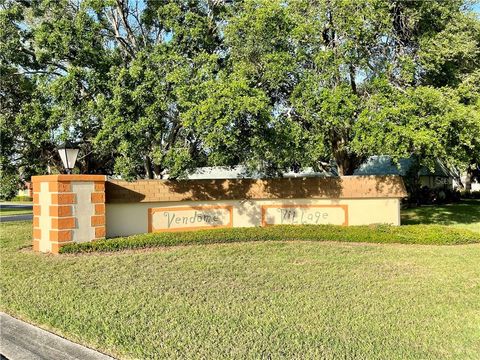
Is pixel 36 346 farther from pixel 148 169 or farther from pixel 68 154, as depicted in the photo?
pixel 148 169

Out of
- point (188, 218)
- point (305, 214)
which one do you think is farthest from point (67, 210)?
point (305, 214)

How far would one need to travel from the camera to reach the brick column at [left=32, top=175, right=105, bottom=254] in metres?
10.1

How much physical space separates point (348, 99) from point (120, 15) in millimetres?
8908

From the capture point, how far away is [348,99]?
12.1 m

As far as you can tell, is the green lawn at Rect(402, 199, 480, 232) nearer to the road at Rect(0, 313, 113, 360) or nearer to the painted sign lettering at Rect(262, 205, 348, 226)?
the painted sign lettering at Rect(262, 205, 348, 226)

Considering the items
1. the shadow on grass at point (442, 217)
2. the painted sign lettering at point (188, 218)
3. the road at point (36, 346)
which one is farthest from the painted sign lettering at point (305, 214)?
the road at point (36, 346)

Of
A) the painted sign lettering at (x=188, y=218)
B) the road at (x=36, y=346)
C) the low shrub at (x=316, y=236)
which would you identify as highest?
the painted sign lettering at (x=188, y=218)

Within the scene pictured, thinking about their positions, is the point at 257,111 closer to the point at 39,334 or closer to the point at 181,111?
the point at 181,111

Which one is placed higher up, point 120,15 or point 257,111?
point 120,15

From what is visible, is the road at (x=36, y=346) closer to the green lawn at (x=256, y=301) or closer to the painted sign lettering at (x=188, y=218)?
the green lawn at (x=256, y=301)

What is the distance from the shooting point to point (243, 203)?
44.1 feet

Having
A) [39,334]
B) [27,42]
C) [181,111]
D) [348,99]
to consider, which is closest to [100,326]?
[39,334]

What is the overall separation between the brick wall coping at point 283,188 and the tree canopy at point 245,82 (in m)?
0.87

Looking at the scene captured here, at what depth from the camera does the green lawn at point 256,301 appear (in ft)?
14.8
